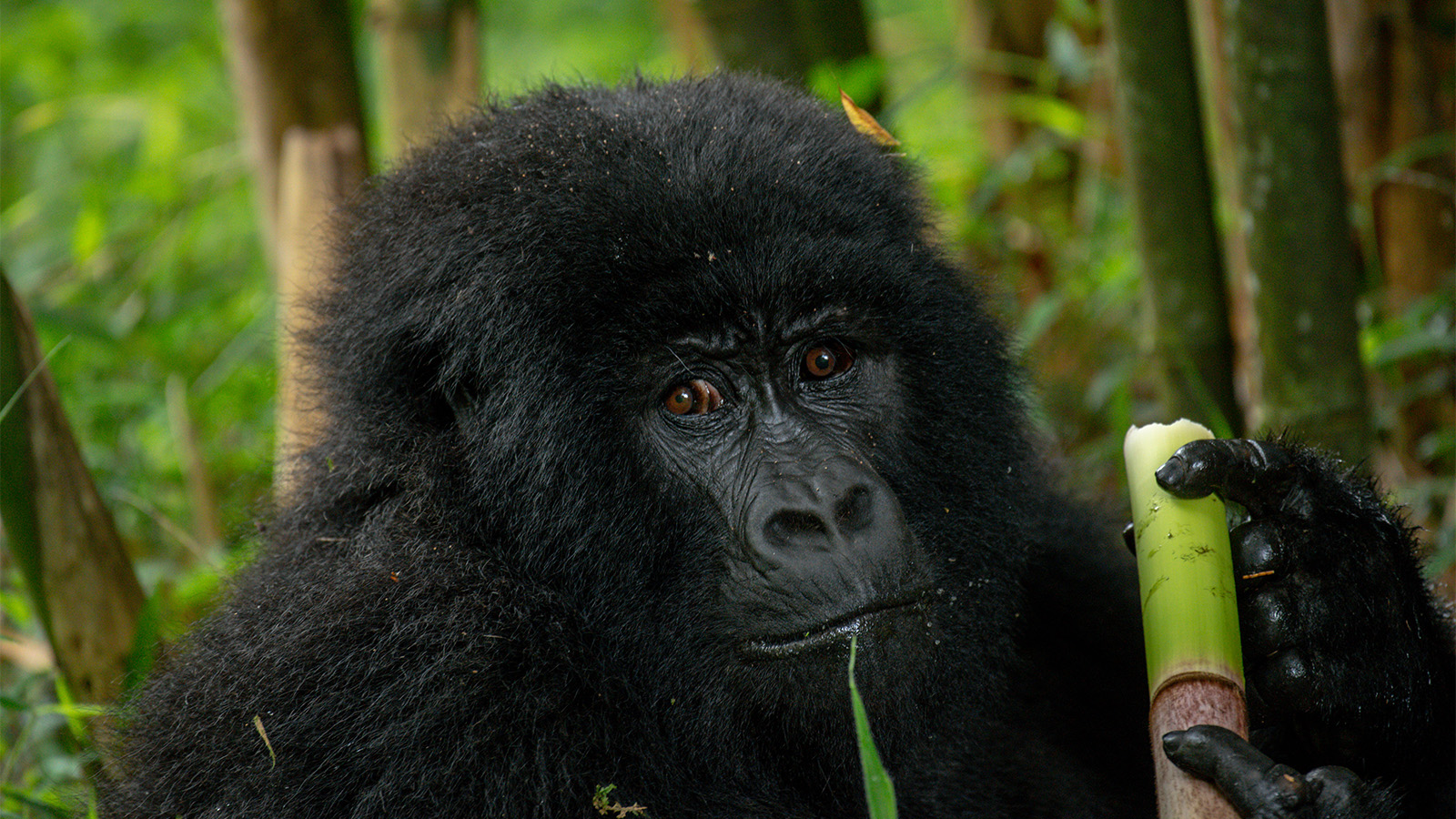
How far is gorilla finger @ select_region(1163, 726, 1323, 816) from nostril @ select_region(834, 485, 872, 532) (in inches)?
24.9

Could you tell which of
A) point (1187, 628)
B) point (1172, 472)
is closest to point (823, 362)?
point (1172, 472)

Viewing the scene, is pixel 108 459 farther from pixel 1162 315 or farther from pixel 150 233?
pixel 1162 315

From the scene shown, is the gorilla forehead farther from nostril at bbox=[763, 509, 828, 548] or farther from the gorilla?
nostril at bbox=[763, 509, 828, 548]

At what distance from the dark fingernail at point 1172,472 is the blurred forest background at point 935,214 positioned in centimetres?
78

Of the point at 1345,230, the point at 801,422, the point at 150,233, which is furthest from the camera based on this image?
the point at 150,233

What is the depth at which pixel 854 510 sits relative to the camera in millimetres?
2346

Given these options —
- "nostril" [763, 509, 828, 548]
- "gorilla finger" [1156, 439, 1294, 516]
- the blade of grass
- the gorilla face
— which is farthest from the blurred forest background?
the blade of grass

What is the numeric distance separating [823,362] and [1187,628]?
90 centimetres

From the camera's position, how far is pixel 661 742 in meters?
2.39

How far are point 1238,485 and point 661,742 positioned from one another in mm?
1172

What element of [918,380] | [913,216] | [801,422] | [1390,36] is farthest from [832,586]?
[1390,36]

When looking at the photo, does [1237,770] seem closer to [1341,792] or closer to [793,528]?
[1341,792]

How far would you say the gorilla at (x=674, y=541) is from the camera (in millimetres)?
2229

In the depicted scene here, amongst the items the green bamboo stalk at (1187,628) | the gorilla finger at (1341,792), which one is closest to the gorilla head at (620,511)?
the green bamboo stalk at (1187,628)
